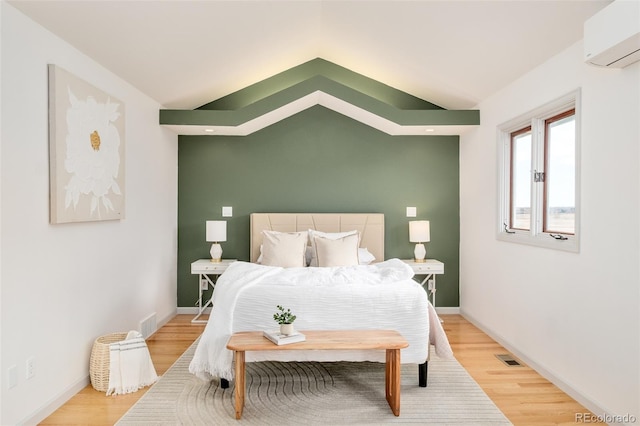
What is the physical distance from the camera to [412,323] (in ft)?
10.3

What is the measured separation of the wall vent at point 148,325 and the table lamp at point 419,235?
120 inches

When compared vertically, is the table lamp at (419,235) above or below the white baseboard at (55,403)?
above

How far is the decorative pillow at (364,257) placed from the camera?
15.9 ft

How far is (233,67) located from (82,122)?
185 centimetres

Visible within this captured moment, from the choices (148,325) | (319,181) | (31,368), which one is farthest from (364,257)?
(31,368)

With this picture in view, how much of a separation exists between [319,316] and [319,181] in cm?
258

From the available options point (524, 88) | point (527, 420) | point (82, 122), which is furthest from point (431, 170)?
point (82, 122)

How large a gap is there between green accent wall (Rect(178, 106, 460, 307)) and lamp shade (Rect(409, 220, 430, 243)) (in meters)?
0.31

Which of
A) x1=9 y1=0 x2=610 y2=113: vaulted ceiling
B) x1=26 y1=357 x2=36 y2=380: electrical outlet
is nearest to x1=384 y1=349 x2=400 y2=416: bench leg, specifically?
x1=26 y1=357 x2=36 y2=380: electrical outlet

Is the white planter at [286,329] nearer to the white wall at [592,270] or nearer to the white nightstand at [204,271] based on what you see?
the white wall at [592,270]

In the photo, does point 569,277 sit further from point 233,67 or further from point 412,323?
point 233,67

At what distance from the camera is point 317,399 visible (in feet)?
9.66

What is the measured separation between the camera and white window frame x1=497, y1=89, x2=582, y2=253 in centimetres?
299

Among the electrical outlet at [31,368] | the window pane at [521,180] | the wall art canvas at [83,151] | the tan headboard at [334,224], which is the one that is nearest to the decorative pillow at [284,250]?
the tan headboard at [334,224]
